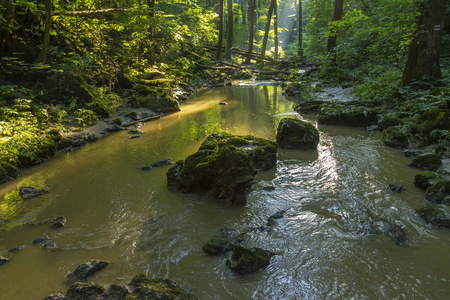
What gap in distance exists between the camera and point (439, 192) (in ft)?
15.3

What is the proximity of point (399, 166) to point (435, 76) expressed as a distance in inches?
205

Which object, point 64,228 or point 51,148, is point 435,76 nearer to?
point 64,228

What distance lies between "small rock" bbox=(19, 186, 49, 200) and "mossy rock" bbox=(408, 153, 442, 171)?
840 centimetres

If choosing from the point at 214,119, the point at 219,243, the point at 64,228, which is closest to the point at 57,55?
the point at 214,119

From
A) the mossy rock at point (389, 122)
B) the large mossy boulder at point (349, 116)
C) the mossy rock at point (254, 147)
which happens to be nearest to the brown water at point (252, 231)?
the mossy rock at point (254, 147)

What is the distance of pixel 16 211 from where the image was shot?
16.9 feet

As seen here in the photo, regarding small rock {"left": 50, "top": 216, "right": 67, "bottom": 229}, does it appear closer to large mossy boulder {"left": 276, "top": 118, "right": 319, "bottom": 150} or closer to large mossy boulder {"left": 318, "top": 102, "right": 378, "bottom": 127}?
large mossy boulder {"left": 276, "top": 118, "right": 319, "bottom": 150}

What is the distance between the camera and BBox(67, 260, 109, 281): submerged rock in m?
3.41

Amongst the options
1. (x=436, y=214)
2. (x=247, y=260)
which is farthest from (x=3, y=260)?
(x=436, y=214)

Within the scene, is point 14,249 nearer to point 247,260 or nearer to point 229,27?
point 247,260

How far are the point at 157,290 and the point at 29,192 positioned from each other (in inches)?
180

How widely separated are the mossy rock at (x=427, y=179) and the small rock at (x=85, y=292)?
5708 mm

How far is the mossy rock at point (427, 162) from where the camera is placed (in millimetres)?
5870

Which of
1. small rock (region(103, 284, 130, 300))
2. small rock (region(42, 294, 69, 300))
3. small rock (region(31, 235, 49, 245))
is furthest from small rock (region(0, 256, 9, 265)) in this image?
small rock (region(103, 284, 130, 300))
